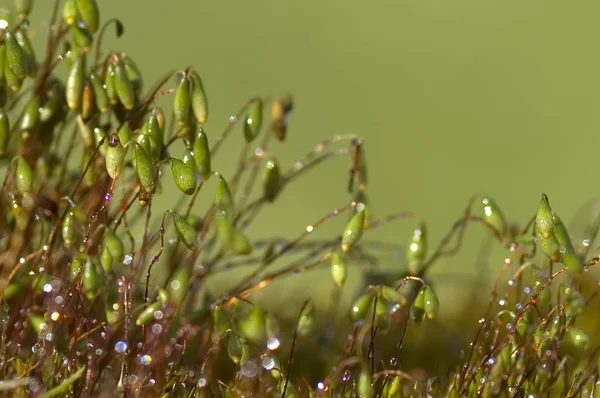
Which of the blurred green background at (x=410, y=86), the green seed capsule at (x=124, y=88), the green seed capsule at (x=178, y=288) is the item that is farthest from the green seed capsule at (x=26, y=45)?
the blurred green background at (x=410, y=86)

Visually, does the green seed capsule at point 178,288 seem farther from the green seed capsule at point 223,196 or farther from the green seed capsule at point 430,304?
the green seed capsule at point 430,304

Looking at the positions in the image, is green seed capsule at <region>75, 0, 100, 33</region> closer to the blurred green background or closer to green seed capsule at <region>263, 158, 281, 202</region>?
green seed capsule at <region>263, 158, 281, 202</region>

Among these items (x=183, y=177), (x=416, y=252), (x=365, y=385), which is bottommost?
(x=365, y=385)

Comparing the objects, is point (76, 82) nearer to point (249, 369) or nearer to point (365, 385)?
point (249, 369)

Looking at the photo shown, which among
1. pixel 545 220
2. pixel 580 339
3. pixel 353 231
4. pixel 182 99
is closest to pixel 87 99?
pixel 182 99

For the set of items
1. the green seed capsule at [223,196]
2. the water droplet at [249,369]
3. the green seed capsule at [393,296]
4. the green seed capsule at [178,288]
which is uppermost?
the green seed capsule at [223,196]

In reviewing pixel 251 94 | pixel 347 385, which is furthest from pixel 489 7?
pixel 347 385

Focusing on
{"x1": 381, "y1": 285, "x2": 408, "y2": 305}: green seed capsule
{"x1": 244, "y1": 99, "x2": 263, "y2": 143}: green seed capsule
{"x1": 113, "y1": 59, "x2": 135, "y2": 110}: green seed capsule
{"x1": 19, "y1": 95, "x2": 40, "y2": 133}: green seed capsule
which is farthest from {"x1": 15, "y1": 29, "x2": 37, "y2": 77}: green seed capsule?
{"x1": 381, "y1": 285, "x2": 408, "y2": 305}: green seed capsule
